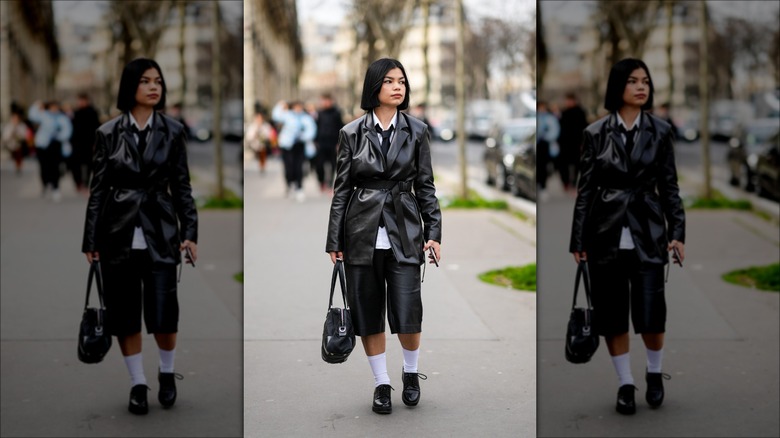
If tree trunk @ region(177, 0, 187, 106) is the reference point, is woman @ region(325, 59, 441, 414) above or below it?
below

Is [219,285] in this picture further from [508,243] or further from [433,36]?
[433,36]

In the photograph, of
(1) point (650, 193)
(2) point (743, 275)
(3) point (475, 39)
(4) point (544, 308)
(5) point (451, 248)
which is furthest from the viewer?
(3) point (475, 39)

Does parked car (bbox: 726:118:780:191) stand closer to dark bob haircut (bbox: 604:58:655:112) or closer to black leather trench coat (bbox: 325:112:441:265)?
black leather trench coat (bbox: 325:112:441:265)

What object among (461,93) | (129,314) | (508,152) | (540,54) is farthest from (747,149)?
(129,314)

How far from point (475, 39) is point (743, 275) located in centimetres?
6799

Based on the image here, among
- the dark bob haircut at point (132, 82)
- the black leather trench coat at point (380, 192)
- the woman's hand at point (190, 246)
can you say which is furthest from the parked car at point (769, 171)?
the dark bob haircut at point (132, 82)

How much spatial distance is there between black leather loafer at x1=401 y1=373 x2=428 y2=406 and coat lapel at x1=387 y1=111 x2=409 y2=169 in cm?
102

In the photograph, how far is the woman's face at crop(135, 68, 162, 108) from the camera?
15.2 ft

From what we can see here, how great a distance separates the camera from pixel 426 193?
508 cm

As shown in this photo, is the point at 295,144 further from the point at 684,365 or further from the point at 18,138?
the point at 684,365

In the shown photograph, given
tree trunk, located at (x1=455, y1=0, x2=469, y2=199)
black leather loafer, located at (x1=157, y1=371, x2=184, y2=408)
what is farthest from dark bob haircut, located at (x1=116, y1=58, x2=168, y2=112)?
tree trunk, located at (x1=455, y1=0, x2=469, y2=199)

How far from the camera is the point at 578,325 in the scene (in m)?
4.64

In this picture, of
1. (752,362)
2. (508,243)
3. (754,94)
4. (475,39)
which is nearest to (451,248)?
(508,243)

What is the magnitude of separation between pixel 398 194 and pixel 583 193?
0.88 m
